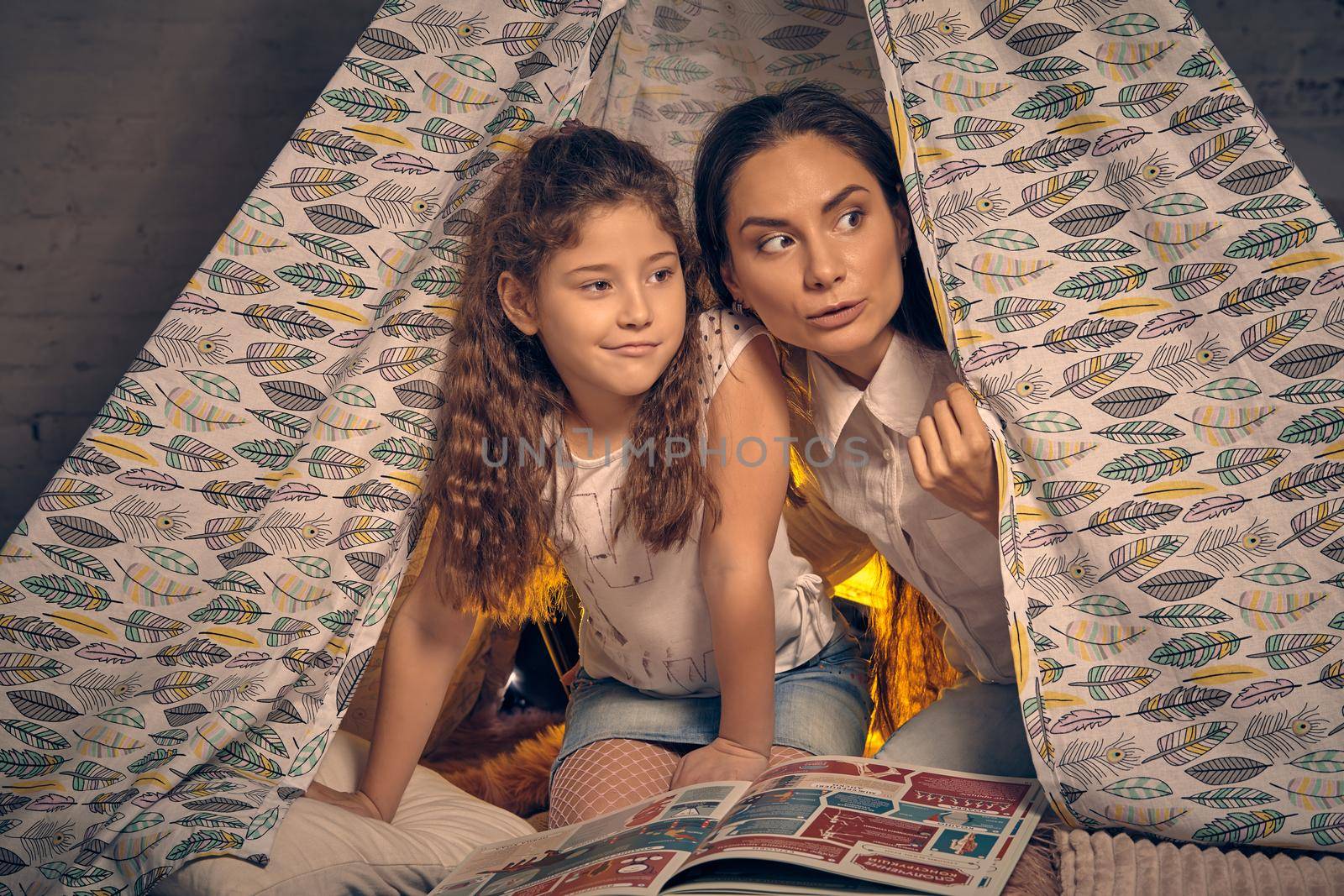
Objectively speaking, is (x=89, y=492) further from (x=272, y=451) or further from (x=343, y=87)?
(x=343, y=87)

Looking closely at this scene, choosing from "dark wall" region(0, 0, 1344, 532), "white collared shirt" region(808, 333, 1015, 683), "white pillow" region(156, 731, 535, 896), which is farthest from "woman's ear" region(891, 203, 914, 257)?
"dark wall" region(0, 0, 1344, 532)

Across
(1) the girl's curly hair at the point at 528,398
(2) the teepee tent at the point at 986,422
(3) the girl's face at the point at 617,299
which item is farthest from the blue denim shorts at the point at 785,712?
(3) the girl's face at the point at 617,299

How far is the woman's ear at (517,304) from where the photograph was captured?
46.6 inches

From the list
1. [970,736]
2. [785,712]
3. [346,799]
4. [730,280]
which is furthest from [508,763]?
[730,280]

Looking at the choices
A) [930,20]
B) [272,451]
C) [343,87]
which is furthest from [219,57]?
[930,20]

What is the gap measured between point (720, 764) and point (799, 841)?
214mm

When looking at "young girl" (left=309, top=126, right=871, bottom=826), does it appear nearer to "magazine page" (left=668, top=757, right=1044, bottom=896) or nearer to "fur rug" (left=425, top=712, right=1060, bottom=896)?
"magazine page" (left=668, top=757, right=1044, bottom=896)

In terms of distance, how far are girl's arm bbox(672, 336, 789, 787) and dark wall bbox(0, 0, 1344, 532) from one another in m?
1.32

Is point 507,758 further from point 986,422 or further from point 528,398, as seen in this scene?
point 986,422

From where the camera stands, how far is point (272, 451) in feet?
3.96

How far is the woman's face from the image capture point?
3.63 feet

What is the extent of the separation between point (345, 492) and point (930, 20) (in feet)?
2.65

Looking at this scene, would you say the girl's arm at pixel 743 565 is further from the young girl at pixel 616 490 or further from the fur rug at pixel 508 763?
the fur rug at pixel 508 763

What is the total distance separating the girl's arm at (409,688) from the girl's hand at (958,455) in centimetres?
58
